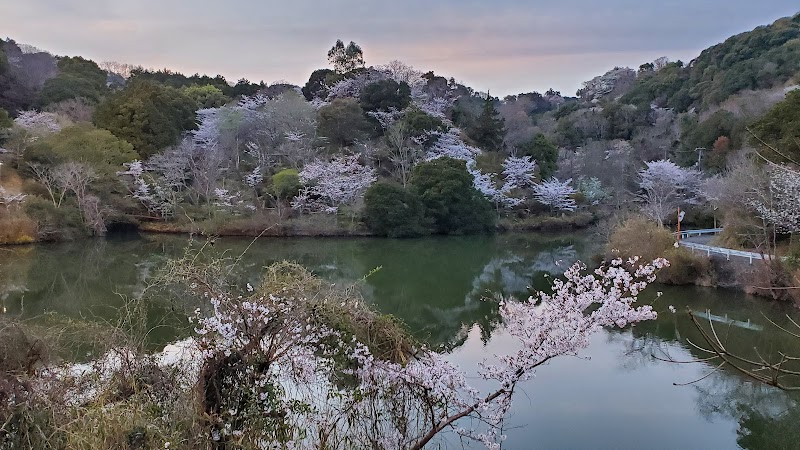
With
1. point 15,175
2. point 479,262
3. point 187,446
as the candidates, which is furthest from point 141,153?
point 187,446

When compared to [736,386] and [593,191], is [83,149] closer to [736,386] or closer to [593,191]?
[593,191]

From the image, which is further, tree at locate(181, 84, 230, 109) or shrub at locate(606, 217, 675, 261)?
tree at locate(181, 84, 230, 109)

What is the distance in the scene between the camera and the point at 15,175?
17953 millimetres

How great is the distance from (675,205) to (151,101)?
18.2 m

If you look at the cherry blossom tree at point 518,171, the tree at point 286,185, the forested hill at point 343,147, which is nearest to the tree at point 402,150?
the forested hill at point 343,147

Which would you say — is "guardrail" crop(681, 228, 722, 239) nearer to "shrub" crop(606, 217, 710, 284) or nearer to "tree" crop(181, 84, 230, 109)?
"shrub" crop(606, 217, 710, 284)

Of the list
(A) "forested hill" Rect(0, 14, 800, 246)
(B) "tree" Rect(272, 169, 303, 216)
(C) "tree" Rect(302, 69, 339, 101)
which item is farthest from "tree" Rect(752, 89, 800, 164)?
(C) "tree" Rect(302, 69, 339, 101)

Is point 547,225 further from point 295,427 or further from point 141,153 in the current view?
point 295,427

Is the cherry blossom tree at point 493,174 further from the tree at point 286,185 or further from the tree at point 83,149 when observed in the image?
the tree at point 83,149

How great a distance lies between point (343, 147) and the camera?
75.0 feet

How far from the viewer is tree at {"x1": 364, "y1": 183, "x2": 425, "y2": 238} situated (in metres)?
18.4

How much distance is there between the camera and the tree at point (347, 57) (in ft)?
96.9

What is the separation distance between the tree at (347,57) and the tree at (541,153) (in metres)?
10.0

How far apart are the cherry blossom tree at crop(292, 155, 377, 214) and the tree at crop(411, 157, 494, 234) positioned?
184 cm
